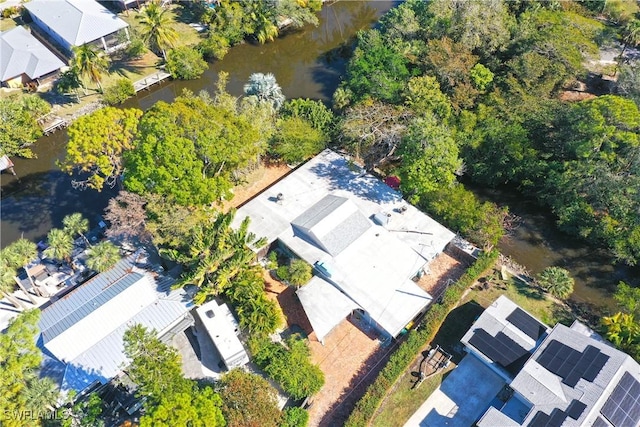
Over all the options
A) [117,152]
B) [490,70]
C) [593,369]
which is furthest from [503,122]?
[117,152]

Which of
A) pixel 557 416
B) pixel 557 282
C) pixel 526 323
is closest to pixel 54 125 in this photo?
pixel 526 323

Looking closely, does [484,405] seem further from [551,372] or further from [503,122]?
[503,122]

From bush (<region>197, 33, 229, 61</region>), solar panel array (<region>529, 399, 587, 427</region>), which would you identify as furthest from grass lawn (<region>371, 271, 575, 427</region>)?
bush (<region>197, 33, 229, 61</region>)

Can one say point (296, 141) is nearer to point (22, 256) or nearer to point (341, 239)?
point (341, 239)

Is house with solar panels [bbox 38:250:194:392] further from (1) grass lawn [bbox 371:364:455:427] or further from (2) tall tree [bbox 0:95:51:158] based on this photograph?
(2) tall tree [bbox 0:95:51:158]

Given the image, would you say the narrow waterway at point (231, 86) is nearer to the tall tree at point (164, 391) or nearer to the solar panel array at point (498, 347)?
the tall tree at point (164, 391)

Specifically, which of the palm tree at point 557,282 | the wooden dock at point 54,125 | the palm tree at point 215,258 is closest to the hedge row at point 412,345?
the palm tree at point 557,282
